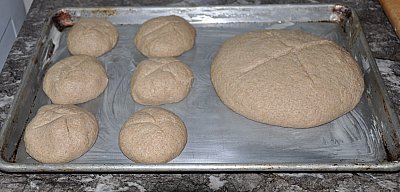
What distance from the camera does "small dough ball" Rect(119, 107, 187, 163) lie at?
127 cm

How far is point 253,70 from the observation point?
1.48 m

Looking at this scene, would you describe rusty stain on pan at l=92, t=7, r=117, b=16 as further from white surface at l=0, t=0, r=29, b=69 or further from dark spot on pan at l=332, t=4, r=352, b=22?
dark spot on pan at l=332, t=4, r=352, b=22

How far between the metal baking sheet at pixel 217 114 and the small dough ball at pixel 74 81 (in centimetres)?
3

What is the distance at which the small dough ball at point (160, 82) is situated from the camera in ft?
4.75

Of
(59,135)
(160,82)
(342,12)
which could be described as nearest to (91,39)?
(160,82)

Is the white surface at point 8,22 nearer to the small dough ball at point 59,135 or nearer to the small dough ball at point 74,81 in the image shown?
the small dough ball at point 74,81

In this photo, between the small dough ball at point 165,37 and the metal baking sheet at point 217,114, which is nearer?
the metal baking sheet at point 217,114

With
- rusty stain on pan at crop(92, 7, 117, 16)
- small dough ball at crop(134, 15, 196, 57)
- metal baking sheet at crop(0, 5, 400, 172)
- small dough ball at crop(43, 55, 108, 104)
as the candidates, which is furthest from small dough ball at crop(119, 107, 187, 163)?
rusty stain on pan at crop(92, 7, 117, 16)

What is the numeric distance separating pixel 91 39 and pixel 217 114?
19.6 inches

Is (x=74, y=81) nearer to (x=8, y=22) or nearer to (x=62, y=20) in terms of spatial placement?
(x=62, y=20)

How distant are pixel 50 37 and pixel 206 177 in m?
0.79

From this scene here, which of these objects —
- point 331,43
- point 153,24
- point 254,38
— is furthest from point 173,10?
point 331,43

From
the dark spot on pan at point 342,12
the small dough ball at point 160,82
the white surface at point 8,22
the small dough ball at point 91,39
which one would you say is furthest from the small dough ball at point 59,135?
the dark spot on pan at point 342,12

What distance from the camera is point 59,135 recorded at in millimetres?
1297
